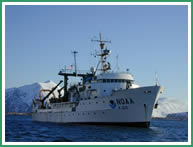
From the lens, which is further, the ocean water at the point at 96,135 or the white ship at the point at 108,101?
the white ship at the point at 108,101

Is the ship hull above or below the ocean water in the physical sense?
above

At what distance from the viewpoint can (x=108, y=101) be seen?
112 feet

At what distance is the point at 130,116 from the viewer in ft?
106

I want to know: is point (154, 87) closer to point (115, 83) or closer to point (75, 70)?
point (115, 83)

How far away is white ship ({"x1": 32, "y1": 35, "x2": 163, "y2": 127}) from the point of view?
31.9 metres

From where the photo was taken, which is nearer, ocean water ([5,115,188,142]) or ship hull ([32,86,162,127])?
ocean water ([5,115,188,142])

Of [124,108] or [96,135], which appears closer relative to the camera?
[96,135]

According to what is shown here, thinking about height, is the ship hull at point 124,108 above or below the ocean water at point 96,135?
above

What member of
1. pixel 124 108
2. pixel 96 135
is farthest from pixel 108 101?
pixel 96 135

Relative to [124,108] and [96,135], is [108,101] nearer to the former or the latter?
[124,108]

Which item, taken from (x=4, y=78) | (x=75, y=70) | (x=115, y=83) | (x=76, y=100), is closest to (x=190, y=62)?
(x=4, y=78)

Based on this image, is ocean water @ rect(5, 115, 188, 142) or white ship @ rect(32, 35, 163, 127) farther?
Result: white ship @ rect(32, 35, 163, 127)

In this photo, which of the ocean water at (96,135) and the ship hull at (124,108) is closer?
the ocean water at (96,135)

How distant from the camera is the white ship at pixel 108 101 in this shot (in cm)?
3186
